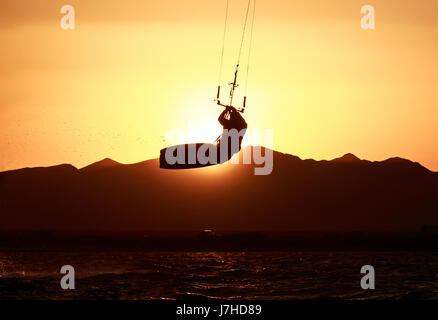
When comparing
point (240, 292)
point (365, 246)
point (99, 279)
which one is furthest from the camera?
point (365, 246)

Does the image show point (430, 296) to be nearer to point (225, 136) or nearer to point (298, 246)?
point (225, 136)

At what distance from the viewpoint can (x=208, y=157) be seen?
23344 mm

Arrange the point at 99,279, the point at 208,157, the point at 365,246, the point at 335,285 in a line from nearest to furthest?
1. the point at 208,157
2. the point at 335,285
3. the point at 99,279
4. the point at 365,246

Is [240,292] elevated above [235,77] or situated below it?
below

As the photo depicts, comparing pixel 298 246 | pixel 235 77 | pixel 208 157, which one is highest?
pixel 235 77

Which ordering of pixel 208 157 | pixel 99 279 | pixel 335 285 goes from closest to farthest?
pixel 208 157, pixel 335 285, pixel 99 279

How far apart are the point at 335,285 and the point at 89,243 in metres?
97.7

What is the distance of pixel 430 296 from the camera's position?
34812 millimetres

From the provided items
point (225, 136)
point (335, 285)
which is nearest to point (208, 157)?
point (225, 136)
